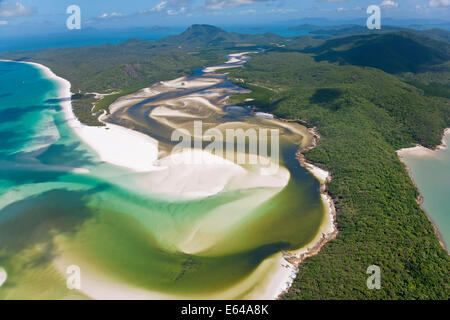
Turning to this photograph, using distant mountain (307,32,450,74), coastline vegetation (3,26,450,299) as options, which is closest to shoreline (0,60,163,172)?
coastline vegetation (3,26,450,299)

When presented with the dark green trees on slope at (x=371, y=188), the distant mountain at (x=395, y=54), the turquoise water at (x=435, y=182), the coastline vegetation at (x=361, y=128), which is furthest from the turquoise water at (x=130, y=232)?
the distant mountain at (x=395, y=54)

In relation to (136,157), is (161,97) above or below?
above

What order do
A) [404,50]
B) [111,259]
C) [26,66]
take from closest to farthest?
[111,259] < [404,50] < [26,66]

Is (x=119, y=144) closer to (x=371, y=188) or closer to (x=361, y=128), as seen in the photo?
(x=371, y=188)

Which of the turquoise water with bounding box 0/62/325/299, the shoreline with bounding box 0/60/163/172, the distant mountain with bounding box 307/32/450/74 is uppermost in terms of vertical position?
the distant mountain with bounding box 307/32/450/74

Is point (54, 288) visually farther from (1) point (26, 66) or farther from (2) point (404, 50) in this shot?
(1) point (26, 66)

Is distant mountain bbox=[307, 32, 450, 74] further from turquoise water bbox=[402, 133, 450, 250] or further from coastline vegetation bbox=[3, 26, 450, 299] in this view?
turquoise water bbox=[402, 133, 450, 250]

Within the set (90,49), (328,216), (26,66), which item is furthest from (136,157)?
(90,49)
